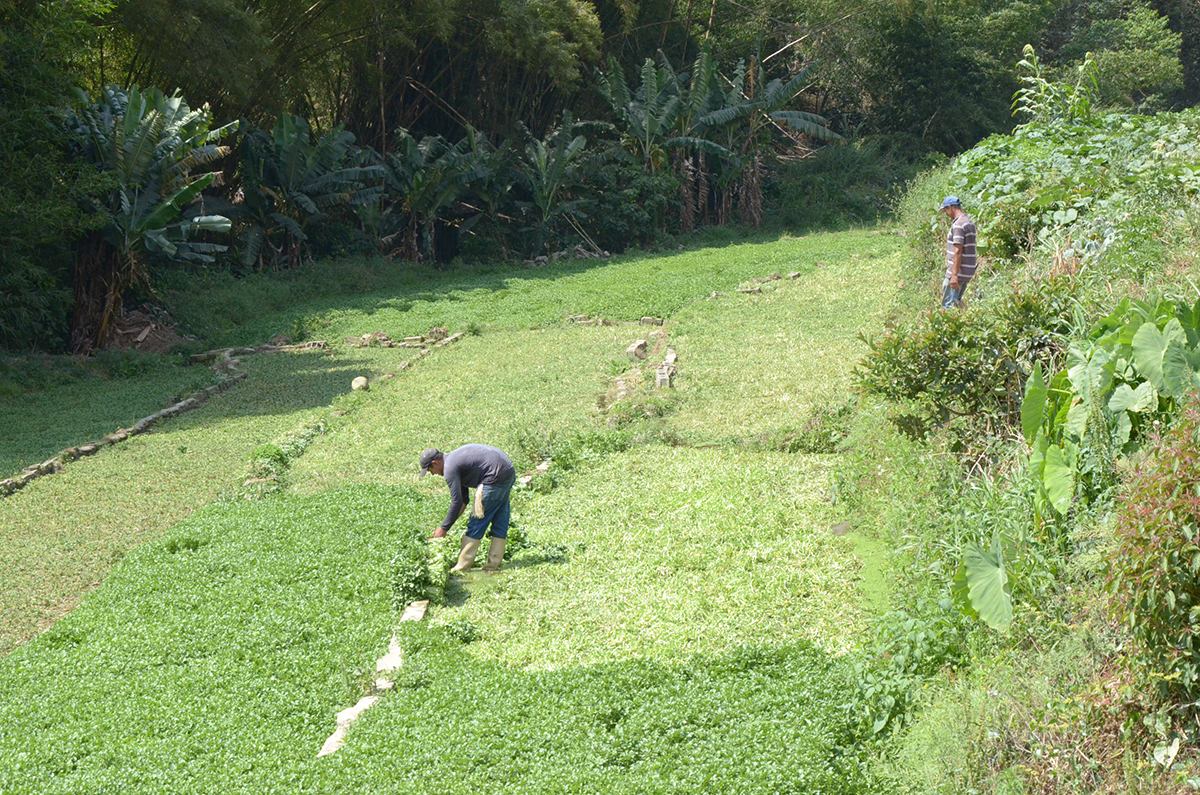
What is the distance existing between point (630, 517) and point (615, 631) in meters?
2.29

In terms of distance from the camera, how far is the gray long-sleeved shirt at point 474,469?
8.45 m

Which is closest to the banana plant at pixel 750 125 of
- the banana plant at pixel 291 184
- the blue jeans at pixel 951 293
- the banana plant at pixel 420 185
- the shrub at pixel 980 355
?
the banana plant at pixel 420 185

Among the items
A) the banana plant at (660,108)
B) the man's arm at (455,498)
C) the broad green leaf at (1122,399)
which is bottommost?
the man's arm at (455,498)

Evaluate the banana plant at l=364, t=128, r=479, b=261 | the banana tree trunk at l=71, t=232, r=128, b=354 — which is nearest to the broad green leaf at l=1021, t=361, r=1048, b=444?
the banana tree trunk at l=71, t=232, r=128, b=354

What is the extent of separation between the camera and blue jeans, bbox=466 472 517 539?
8398mm

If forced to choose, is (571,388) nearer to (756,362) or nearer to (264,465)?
(756,362)

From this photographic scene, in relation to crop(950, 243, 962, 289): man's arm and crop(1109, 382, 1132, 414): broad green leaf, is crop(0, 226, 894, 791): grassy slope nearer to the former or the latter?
crop(950, 243, 962, 289): man's arm

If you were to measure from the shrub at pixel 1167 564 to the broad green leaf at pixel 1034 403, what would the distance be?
1394 millimetres

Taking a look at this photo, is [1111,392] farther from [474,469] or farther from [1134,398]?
[474,469]

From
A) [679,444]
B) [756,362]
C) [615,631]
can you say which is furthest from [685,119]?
[615,631]

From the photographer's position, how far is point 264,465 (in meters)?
11.7

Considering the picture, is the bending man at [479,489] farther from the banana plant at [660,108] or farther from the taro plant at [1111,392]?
the banana plant at [660,108]

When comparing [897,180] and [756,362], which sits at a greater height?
[897,180]

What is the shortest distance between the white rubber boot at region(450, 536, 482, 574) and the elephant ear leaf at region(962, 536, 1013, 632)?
4.24 m
